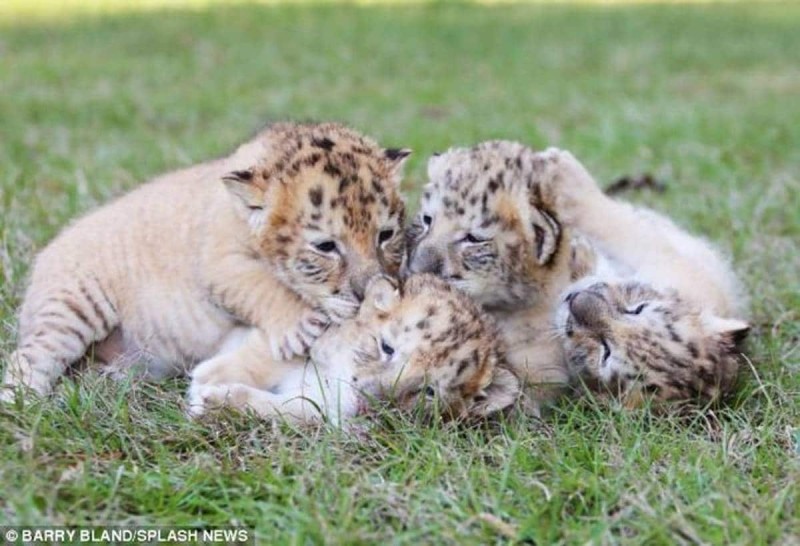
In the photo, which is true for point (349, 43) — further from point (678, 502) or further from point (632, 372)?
point (678, 502)

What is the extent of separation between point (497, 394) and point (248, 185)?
1336mm

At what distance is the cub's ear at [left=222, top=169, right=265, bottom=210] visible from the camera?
4.78 meters

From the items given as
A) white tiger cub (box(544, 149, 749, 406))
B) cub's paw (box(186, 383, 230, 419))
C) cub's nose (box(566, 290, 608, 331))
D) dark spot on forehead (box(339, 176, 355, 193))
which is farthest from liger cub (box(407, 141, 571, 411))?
cub's paw (box(186, 383, 230, 419))

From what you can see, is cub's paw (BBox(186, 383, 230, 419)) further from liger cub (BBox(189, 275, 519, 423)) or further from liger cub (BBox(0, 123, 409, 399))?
liger cub (BBox(0, 123, 409, 399))

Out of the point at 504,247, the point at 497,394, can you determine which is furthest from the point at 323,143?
the point at 497,394

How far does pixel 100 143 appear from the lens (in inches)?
375

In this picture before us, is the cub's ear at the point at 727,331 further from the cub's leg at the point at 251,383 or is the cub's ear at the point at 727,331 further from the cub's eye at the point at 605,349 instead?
the cub's leg at the point at 251,383

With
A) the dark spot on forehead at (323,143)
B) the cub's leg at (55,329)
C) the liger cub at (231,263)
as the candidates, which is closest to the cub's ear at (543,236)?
the liger cub at (231,263)

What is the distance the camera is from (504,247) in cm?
490

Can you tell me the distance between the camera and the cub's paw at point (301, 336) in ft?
15.5

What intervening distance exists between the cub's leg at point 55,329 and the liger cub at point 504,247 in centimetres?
136

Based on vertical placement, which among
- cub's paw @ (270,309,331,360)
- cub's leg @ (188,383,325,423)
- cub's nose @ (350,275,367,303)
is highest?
cub's nose @ (350,275,367,303)

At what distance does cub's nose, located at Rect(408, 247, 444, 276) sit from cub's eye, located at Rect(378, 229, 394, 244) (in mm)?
150

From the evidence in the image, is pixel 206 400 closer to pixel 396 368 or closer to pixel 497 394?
pixel 396 368
